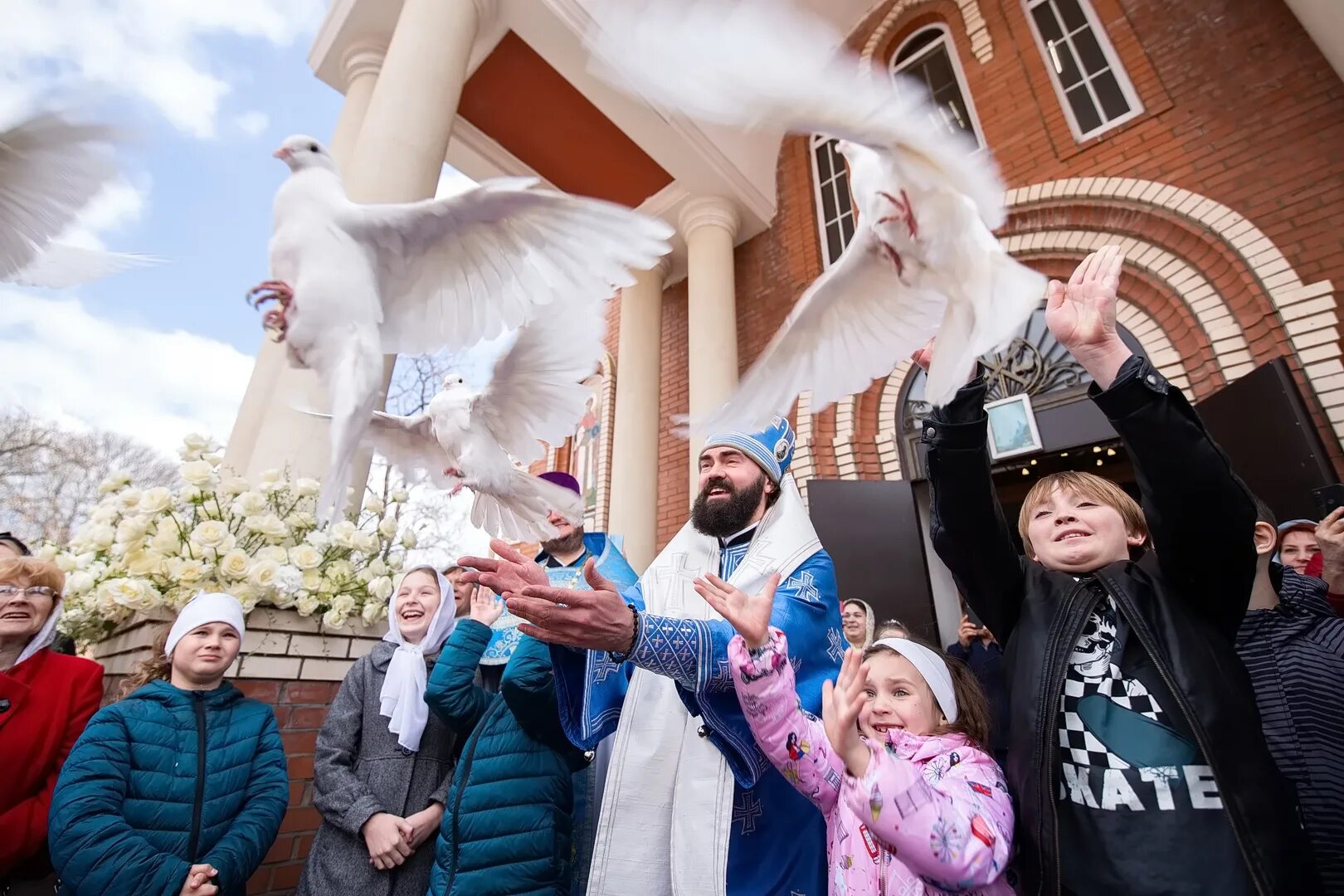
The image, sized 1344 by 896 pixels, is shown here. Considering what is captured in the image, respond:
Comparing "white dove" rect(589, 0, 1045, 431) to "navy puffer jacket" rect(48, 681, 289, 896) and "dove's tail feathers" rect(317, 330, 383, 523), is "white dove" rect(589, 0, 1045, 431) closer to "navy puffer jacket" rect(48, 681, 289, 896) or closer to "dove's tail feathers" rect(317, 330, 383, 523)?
"dove's tail feathers" rect(317, 330, 383, 523)

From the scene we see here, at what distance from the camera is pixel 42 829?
5.26 ft

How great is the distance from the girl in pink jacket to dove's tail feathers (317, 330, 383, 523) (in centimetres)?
84

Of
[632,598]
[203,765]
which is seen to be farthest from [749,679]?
[203,765]

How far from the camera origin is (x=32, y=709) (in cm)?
170

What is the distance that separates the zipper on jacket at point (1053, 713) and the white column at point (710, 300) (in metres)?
3.81

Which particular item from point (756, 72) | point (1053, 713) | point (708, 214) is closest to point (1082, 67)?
point (708, 214)

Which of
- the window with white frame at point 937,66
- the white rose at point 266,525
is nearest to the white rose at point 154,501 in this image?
the white rose at point 266,525

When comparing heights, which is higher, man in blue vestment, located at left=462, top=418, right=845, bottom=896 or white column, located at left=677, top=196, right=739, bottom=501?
white column, located at left=677, top=196, right=739, bottom=501

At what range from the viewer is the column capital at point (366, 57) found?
463 centimetres

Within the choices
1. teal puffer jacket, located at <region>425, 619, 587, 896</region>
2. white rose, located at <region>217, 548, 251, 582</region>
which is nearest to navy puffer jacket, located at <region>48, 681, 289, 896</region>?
white rose, located at <region>217, 548, 251, 582</region>

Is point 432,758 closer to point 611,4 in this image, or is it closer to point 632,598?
point 632,598

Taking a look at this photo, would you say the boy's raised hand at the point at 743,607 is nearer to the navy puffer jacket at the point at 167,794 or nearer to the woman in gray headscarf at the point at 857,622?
the navy puffer jacket at the point at 167,794

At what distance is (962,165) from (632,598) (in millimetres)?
1329

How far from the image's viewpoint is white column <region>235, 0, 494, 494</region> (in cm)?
250
